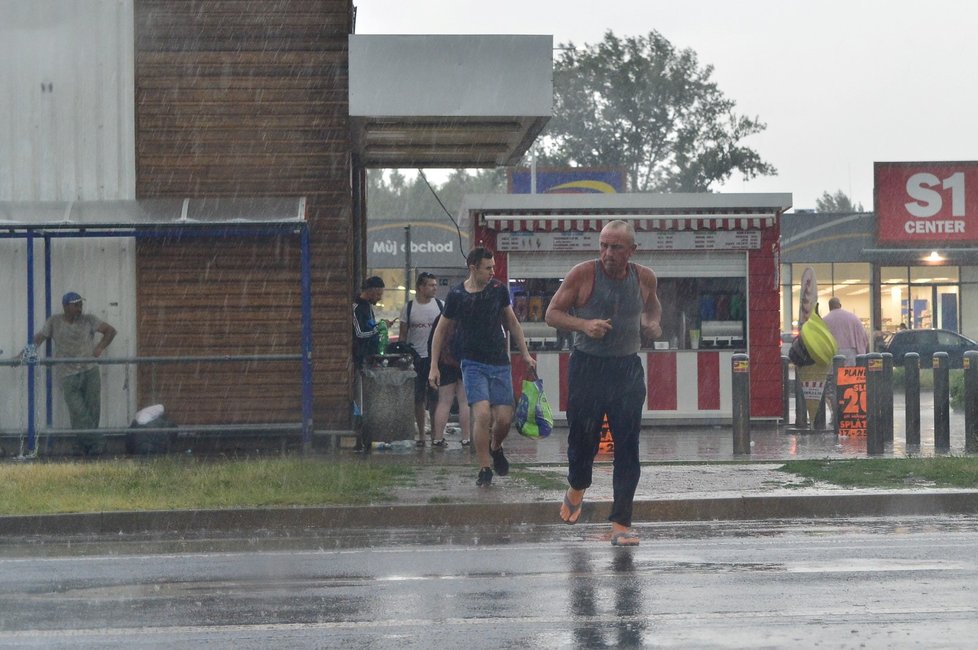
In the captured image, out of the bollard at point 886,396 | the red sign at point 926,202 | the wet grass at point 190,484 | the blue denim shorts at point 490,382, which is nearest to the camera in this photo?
the wet grass at point 190,484

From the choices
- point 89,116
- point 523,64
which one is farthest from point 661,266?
point 89,116

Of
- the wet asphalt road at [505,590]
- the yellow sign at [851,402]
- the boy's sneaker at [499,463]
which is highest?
the yellow sign at [851,402]

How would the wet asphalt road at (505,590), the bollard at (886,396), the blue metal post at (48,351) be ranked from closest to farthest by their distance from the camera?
the wet asphalt road at (505,590)
the bollard at (886,396)
the blue metal post at (48,351)

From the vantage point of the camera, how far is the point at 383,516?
33.6 ft

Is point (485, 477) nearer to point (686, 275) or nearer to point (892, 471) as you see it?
point (892, 471)

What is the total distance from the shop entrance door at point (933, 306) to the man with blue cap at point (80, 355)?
35.6 metres

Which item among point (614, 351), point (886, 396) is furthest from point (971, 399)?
point (614, 351)

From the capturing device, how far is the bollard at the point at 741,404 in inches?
561

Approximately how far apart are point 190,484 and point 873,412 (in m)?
6.35

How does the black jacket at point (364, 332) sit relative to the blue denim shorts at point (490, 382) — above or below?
above

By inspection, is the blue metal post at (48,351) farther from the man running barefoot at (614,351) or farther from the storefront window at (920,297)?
the storefront window at (920,297)

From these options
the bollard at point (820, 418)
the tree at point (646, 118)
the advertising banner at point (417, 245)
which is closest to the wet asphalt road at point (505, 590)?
the bollard at point (820, 418)

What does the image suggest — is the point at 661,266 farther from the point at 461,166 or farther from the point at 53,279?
the point at 53,279

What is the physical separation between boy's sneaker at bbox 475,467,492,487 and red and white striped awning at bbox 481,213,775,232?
7.25 metres
